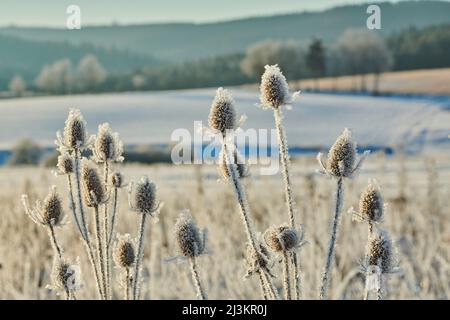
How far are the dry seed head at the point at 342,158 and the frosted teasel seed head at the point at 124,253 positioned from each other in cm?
29

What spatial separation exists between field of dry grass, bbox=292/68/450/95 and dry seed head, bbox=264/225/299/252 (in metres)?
3.06

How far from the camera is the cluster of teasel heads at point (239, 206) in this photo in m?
0.78

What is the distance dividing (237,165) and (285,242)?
0.35ft

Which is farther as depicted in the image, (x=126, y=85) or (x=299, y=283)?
(x=126, y=85)

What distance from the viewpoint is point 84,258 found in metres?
3.08

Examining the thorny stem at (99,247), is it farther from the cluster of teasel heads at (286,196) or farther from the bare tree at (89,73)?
the bare tree at (89,73)

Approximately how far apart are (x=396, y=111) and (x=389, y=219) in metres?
4.98

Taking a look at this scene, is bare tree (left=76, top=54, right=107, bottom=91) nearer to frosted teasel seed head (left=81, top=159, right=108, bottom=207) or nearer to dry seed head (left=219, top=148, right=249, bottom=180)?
frosted teasel seed head (left=81, top=159, right=108, bottom=207)

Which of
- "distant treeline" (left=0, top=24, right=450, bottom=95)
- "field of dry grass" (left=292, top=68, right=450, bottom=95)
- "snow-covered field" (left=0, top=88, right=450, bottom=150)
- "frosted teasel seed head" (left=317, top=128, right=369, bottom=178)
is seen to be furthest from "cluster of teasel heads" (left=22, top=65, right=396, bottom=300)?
"snow-covered field" (left=0, top=88, right=450, bottom=150)

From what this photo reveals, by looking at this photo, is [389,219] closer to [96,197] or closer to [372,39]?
[96,197]

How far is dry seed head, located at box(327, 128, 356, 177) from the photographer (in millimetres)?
787

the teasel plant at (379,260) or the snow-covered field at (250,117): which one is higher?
the snow-covered field at (250,117)

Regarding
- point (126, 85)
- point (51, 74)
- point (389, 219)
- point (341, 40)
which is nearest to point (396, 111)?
point (341, 40)

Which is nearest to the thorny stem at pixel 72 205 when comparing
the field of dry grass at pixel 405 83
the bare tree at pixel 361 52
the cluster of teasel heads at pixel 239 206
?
the cluster of teasel heads at pixel 239 206
